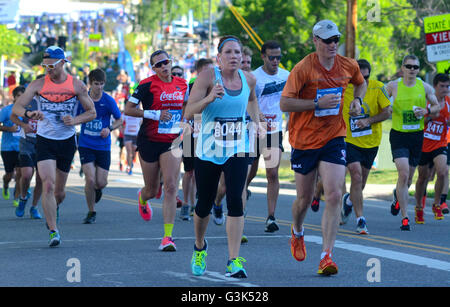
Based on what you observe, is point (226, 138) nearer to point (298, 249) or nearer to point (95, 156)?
point (298, 249)

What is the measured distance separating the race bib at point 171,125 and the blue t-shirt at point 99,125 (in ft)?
8.18

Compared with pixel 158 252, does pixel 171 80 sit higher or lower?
higher

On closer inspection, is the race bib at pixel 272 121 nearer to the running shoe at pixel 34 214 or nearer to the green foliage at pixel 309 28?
the running shoe at pixel 34 214

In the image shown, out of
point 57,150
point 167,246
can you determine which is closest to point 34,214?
point 57,150

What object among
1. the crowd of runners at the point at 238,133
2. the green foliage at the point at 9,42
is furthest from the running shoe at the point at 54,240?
the green foliage at the point at 9,42

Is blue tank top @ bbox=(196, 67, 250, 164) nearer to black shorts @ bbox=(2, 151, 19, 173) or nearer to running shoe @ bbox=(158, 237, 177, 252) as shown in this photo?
running shoe @ bbox=(158, 237, 177, 252)

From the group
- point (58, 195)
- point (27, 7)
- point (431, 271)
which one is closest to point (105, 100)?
point (58, 195)

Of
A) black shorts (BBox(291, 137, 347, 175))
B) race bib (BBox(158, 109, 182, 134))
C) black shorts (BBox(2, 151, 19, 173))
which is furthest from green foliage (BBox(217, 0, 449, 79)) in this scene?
black shorts (BBox(291, 137, 347, 175))

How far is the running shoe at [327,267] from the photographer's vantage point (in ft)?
27.7

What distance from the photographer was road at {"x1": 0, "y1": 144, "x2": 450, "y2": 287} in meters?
8.32

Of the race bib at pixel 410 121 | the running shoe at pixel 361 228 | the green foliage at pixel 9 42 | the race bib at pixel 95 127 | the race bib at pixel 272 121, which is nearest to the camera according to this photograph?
the running shoe at pixel 361 228
